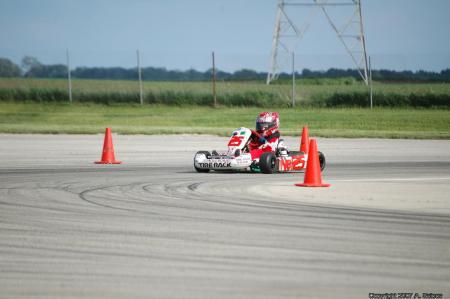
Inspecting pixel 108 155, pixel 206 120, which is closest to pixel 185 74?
pixel 206 120

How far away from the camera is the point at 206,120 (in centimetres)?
3681

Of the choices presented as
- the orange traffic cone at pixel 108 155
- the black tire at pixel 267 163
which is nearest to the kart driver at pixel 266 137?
the black tire at pixel 267 163

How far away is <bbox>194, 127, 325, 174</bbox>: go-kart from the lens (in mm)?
17469

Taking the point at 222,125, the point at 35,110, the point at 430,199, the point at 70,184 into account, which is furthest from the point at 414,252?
the point at 35,110

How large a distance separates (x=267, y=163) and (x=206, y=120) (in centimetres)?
1936

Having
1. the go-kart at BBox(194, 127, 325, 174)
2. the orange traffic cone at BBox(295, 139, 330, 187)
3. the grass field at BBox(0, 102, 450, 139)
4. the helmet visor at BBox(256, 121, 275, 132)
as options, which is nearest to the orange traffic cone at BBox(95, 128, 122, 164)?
the go-kart at BBox(194, 127, 325, 174)

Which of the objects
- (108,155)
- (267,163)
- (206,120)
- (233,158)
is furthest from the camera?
(206,120)

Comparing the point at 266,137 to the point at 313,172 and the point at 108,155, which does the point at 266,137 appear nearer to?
the point at 108,155

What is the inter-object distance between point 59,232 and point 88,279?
2.29 meters

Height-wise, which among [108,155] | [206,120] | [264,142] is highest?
[264,142]

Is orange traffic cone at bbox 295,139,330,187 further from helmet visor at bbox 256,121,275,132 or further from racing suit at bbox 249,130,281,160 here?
helmet visor at bbox 256,121,275,132

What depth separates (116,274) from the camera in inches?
309

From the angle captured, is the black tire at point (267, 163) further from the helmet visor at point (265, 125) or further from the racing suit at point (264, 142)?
the helmet visor at point (265, 125)

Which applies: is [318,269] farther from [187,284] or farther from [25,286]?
[25,286]
